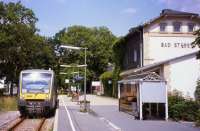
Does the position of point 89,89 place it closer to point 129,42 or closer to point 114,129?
point 129,42

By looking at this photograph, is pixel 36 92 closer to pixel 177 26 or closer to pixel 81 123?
pixel 81 123

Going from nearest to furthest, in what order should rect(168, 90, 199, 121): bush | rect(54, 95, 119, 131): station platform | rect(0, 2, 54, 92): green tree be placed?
rect(54, 95, 119, 131): station platform, rect(168, 90, 199, 121): bush, rect(0, 2, 54, 92): green tree

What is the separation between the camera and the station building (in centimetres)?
2777

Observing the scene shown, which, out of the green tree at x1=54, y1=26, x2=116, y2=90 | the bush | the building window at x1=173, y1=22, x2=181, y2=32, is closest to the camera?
the bush

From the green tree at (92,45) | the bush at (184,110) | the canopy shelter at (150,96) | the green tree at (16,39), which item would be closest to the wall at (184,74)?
the canopy shelter at (150,96)

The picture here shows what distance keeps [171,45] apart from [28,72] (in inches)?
847

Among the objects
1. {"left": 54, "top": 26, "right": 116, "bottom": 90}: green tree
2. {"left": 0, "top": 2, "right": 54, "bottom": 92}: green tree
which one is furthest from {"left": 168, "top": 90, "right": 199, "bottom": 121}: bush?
{"left": 54, "top": 26, "right": 116, "bottom": 90}: green tree

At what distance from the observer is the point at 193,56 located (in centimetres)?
3322

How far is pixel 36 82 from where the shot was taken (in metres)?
32.9

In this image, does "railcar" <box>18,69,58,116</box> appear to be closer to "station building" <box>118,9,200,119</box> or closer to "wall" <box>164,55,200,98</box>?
"station building" <box>118,9,200,119</box>

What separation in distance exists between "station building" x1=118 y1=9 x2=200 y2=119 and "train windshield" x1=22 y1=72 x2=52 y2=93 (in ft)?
17.0

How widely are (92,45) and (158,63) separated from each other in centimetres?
7752

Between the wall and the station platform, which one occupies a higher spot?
the wall

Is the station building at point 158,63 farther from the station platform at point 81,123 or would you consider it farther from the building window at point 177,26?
the station platform at point 81,123
